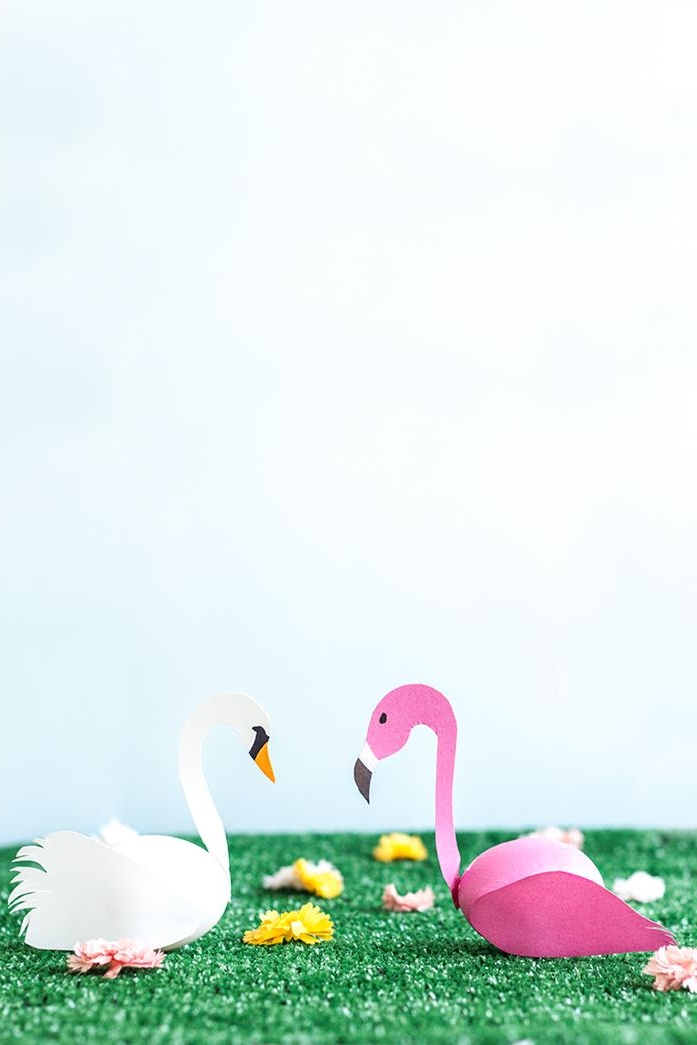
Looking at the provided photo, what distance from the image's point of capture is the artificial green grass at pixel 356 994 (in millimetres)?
902

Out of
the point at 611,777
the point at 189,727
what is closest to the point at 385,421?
the point at 611,777

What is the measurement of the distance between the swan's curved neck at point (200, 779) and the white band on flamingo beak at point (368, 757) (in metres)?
0.17

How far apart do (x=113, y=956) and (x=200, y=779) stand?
0.24 m

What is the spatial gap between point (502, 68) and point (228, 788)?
4.42ft

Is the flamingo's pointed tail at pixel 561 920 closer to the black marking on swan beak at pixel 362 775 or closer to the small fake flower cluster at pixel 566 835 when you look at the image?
the black marking on swan beak at pixel 362 775

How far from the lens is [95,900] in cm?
113

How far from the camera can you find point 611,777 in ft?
6.64

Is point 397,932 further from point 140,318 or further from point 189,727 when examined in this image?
point 140,318

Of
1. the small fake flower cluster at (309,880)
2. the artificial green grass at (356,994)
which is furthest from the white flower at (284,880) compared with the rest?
the artificial green grass at (356,994)

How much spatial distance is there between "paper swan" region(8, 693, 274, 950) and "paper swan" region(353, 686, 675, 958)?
20 cm

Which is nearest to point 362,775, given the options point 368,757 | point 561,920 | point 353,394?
point 368,757

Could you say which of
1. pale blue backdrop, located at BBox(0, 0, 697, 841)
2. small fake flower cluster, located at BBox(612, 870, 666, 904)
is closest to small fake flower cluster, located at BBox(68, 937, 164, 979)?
small fake flower cluster, located at BBox(612, 870, 666, 904)

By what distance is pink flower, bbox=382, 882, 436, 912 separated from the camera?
57.4 inches

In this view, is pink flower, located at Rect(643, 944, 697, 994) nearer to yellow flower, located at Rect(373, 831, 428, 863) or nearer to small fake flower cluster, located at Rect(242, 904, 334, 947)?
small fake flower cluster, located at Rect(242, 904, 334, 947)
